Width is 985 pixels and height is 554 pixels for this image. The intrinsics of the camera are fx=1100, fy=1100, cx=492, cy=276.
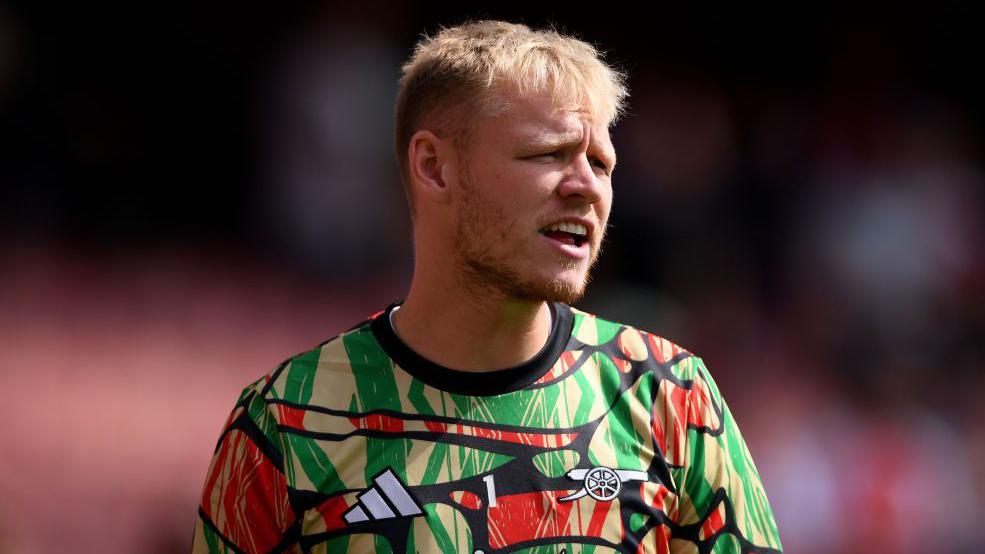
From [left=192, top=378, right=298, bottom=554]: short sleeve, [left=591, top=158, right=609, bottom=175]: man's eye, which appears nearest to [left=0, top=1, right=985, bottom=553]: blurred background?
[left=192, top=378, right=298, bottom=554]: short sleeve

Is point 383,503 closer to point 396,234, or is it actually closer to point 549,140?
point 549,140

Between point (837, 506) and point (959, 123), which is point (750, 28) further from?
point (837, 506)

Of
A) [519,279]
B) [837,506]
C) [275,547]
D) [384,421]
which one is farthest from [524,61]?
[837,506]

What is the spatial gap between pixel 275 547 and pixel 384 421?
1.06 feet

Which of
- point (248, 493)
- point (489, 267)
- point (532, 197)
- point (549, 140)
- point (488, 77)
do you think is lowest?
point (248, 493)

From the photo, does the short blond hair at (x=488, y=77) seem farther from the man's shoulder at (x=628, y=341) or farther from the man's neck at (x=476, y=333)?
the man's shoulder at (x=628, y=341)

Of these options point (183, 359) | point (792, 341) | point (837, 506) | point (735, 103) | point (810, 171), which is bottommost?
point (837, 506)

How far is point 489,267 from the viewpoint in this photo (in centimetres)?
224

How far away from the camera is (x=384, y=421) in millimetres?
2230

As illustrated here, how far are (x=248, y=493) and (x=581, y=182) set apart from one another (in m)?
0.91

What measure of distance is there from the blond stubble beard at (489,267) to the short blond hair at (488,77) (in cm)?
15

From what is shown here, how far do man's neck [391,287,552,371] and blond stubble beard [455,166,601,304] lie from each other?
0.04m

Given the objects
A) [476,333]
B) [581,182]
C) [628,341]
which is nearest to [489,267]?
[476,333]

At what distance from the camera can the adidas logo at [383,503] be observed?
2.14m
